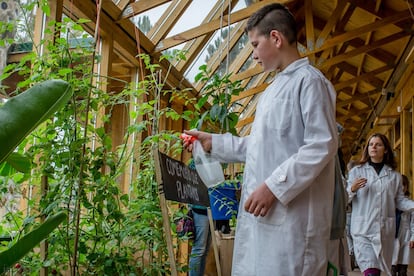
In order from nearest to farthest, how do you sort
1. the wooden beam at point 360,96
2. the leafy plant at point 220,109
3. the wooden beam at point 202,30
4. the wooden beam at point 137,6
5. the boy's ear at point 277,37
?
the boy's ear at point 277,37 → the leafy plant at point 220,109 → the wooden beam at point 137,6 → the wooden beam at point 202,30 → the wooden beam at point 360,96

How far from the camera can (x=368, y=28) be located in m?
8.35

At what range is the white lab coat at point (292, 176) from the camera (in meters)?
1.59

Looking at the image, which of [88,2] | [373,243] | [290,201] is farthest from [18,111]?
[88,2]

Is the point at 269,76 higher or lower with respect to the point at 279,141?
higher

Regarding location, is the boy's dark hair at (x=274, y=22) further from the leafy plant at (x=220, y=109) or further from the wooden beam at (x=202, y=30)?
the wooden beam at (x=202, y=30)

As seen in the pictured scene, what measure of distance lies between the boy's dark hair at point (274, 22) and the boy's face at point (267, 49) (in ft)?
0.05

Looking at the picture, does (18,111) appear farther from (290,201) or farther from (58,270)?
(58,270)

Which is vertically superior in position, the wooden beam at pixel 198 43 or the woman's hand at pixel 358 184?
the wooden beam at pixel 198 43

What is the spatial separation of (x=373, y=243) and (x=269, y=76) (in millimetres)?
7076

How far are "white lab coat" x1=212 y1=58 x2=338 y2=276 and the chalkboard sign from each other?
48 cm

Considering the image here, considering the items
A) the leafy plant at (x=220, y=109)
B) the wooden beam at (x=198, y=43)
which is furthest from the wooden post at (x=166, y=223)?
the wooden beam at (x=198, y=43)

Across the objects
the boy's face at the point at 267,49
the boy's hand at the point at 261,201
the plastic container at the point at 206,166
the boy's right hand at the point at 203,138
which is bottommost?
the boy's hand at the point at 261,201

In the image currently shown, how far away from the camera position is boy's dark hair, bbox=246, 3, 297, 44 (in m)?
1.80

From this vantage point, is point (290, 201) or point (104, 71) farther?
point (104, 71)
